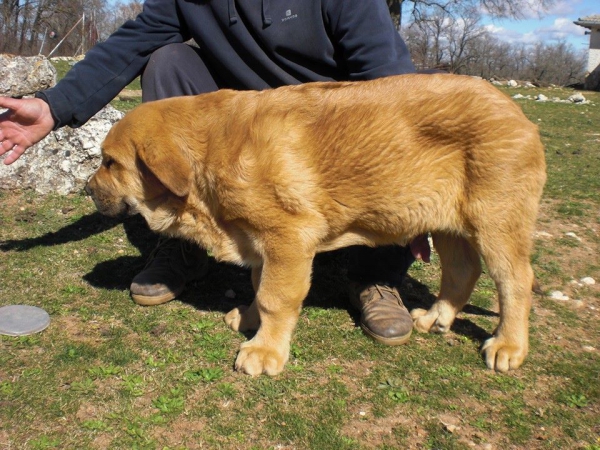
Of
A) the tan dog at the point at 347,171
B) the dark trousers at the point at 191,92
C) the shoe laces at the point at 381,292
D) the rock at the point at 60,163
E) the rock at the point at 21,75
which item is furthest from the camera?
the rock at the point at 21,75

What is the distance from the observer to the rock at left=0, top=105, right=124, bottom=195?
20.4ft

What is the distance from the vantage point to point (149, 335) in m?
3.83

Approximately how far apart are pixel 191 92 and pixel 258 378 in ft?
7.64

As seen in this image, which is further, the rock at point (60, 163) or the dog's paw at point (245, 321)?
Answer: the rock at point (60, 163)

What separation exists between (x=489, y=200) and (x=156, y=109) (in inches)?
83.0

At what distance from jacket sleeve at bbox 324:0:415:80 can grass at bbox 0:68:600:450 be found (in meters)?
1.79

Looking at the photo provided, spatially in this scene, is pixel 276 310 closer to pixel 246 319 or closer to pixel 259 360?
pixel 259 360

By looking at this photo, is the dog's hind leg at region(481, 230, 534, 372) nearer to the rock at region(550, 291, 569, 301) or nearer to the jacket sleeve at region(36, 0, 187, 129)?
the rock at region(550, 291, 569, 301)

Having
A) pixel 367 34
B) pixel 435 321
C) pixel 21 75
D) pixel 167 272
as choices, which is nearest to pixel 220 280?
pixel 167 272

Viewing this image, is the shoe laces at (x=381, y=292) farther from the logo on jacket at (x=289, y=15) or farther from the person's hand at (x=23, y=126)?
the person's hand at (x=23, y=126)

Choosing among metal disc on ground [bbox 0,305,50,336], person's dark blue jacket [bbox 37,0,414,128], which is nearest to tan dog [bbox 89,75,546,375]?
person's dark blue jacket [bbox 37,0,414,128]

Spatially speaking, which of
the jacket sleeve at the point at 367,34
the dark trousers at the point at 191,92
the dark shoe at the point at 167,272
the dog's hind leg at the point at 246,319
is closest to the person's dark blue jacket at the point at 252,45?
the jacket sleeve at the point at 367,34

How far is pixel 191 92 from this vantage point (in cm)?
459

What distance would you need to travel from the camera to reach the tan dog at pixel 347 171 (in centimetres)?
340
